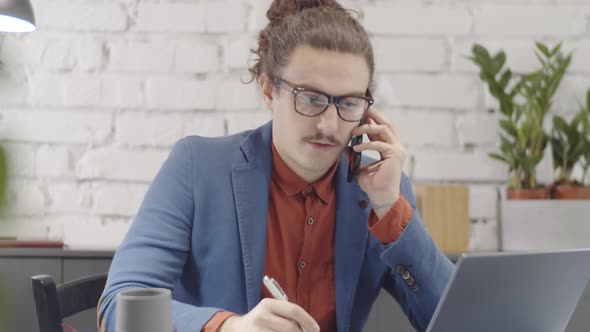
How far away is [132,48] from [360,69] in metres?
1.05

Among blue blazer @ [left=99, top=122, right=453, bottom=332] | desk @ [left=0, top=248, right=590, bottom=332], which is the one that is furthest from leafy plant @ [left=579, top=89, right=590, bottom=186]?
blue blazer @ [left=99, top=122, right=453, bottom=332]

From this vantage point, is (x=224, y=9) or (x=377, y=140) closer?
(x=377, y=140)

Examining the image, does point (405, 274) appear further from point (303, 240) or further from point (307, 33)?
point (307, 33)

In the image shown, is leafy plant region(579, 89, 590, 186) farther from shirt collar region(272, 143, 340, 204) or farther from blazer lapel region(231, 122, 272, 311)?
blazer lapel region(231, 122, 272, 311)

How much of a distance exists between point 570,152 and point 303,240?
1.00 metres

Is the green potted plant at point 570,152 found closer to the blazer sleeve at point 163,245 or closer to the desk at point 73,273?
the desk at point 73,273

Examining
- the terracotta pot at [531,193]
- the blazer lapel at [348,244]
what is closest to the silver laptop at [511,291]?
the blazer lapel at [348,244]

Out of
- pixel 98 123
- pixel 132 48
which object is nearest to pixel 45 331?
pixel 98 123

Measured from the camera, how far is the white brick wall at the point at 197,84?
202 cm

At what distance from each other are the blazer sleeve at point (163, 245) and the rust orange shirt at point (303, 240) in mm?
184

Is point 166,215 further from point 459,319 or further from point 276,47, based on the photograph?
point 459,319

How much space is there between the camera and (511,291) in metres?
0.87

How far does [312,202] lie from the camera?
1.36 meters

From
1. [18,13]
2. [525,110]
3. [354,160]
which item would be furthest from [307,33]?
[525,110]
